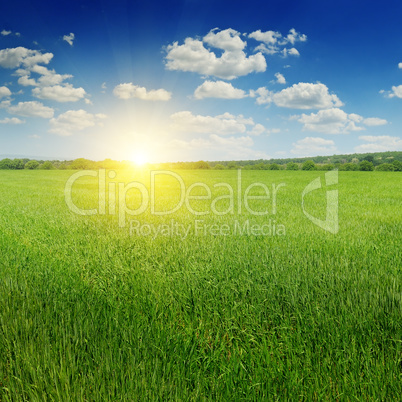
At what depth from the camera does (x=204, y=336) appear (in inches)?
108

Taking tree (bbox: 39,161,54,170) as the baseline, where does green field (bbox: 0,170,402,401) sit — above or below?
below

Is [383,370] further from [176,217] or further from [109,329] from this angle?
[176,217]

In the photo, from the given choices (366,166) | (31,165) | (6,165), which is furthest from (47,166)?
(366,166)

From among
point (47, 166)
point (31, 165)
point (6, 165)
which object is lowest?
point (47, 166)

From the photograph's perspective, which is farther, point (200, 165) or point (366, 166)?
point (366, 166)

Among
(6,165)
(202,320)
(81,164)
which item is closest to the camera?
(202,320)

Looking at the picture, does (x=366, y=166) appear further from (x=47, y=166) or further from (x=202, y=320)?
(x=202, y=320)

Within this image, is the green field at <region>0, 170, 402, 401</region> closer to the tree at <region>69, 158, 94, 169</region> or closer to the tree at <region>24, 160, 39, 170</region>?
the tree at <region>69, 158, 94, 169</region>

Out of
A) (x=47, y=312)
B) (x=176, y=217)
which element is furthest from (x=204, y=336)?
(x=176, y=217)

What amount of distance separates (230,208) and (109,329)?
7643 mm

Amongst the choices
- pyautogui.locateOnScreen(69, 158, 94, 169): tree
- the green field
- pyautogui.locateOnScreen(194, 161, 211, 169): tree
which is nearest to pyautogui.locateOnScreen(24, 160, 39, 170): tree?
pyautogui.locateOnScreen(69, 158, 94, 169): tree

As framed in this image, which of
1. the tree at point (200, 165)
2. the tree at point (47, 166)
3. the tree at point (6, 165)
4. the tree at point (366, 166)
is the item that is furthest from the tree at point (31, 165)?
the tree at point (366, 166)

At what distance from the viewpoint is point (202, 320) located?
2.93 m

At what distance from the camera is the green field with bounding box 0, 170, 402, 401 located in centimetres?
205
